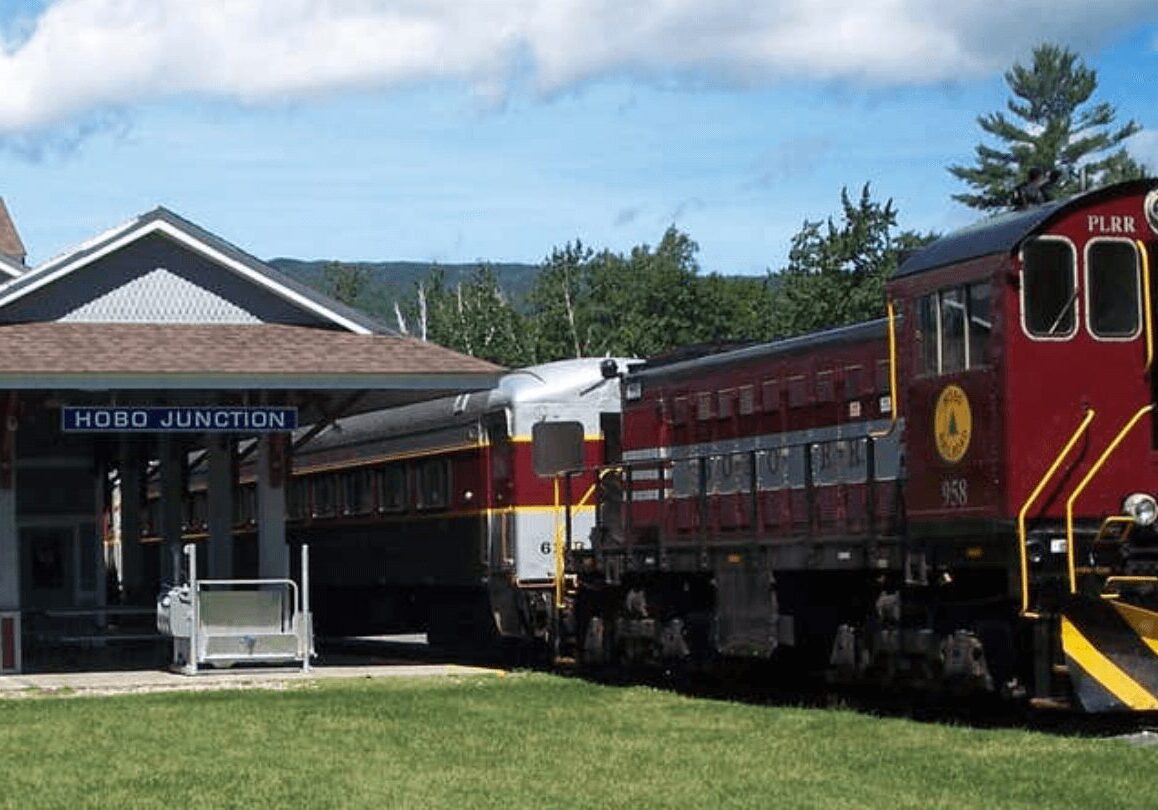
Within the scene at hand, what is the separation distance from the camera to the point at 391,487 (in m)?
32.8

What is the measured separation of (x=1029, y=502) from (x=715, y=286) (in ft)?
347

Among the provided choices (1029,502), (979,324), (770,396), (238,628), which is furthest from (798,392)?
(238,628)

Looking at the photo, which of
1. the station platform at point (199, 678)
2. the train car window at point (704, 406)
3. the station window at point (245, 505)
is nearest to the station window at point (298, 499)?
the station window at point (245, 505)

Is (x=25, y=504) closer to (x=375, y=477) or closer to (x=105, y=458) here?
(x=105, y=458)

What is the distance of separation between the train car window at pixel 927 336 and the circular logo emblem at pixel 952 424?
308 mm

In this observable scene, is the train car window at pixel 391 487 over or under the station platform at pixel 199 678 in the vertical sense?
over

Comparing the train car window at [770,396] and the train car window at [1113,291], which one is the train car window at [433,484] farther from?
the train car window at [1113,291]

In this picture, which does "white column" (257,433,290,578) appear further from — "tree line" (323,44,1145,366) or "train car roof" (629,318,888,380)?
"tree line" (323,44,1145,366)

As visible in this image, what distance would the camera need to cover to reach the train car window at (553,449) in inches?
1097

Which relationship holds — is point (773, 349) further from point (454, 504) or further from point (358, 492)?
point (358, 492)

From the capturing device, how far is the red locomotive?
17516 millimetres

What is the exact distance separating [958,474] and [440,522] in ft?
43.0

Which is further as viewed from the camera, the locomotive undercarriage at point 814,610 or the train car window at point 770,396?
the train car window at point 770,396

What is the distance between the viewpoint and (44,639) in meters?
32.9
